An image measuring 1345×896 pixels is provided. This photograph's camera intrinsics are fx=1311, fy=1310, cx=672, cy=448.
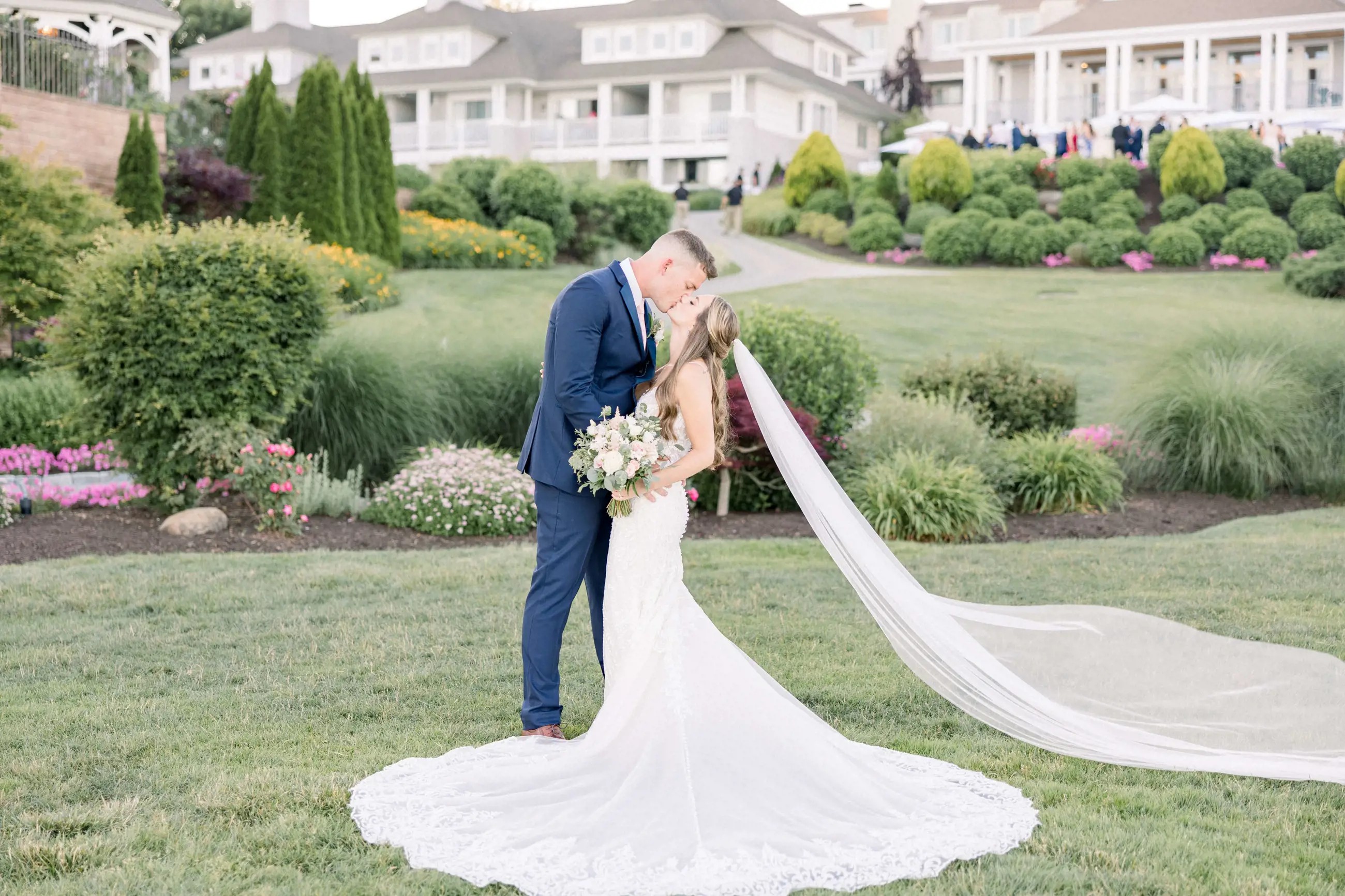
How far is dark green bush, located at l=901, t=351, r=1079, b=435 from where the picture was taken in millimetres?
13453

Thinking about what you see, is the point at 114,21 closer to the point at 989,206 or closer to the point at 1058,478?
→ the point at 989,206

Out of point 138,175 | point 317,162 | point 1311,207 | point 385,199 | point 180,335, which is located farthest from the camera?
point 1311,207

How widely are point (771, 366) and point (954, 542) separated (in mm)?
2472

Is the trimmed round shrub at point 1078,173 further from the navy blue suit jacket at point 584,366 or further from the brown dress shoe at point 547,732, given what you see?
the brown dress shoe at point 547,732

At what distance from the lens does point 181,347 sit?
9797 mm

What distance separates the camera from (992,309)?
22797 millimetres

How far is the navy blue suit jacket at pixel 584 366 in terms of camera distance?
4828 mm

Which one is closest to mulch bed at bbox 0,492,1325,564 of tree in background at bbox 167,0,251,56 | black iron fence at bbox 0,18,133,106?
black iron fence at bbox 0,18,133,106

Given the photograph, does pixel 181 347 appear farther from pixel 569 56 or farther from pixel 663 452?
pixel 569 56

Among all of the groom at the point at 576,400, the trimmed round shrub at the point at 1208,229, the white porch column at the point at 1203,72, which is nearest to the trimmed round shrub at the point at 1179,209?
the trimmed round shrub at the point at 1208,229

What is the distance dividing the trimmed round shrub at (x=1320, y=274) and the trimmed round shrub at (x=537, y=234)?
14.5 metres

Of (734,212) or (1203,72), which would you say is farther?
(1203,72)

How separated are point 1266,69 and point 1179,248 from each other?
20.3m

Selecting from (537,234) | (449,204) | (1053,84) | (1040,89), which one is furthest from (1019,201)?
(1040,89)
